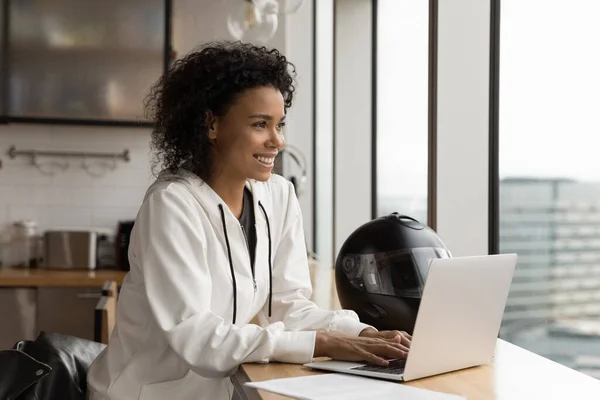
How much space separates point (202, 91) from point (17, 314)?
9.01 feet

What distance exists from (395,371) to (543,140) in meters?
1.14

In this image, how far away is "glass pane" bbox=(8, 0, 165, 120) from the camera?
4570 millimetres

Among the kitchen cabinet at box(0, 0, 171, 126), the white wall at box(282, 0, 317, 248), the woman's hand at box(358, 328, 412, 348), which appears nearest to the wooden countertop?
the kitchen cabinet at box(0, 0, 171, 126)

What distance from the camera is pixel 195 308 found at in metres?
1.54

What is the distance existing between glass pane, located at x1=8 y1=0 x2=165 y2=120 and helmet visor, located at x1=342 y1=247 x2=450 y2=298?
2.96 m

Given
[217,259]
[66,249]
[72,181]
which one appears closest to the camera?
[217,259]

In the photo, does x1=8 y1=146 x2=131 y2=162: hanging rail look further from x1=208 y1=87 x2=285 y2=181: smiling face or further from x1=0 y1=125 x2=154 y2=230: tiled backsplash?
x1=208 y1=87 x2=285 y2=181: smiling face

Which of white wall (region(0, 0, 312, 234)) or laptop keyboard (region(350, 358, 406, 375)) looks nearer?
laptop keyboard (region(350, 358, 406, 375))

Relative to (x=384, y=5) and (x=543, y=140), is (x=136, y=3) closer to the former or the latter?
(x=384, y=5)

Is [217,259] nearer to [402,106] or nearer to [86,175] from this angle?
[402,106]

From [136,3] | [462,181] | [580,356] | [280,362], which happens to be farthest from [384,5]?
[280,362]

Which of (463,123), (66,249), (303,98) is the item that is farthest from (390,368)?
(303,98)

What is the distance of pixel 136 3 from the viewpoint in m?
4.68

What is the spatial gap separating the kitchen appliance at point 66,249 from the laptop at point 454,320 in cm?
310
